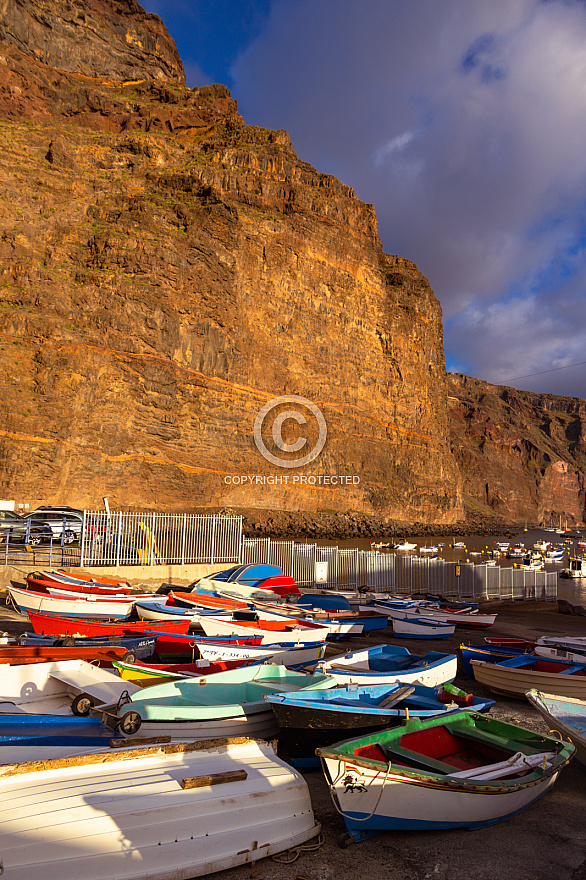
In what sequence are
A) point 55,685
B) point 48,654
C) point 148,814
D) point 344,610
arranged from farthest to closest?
point 344,610
point 48,654
point 55,685
point 148,814

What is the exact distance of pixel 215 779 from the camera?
411 cm

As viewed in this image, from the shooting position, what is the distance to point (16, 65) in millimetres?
56719

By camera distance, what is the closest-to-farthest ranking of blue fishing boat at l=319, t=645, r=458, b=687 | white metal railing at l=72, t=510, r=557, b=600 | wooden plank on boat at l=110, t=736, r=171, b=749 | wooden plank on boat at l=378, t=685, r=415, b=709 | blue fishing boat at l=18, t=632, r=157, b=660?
wooden plank on boat at l=110, t=736, r=171, b=749 < wooden plank on boat at l=378, t=685, r=415, b=709 < blue fishing boat at l=319, t=645, r=458, b=687 < blue fishing boat at l=18, t=632, r=157, b=660 < white metal railing at l=72, t=510, r=557, b=600

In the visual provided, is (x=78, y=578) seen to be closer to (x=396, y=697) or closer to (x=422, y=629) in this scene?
(x=422, y=629)

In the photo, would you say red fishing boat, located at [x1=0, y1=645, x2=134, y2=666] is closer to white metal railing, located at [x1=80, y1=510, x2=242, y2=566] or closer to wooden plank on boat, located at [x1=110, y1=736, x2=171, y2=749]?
wooden plank on boat, located at [x1=110, y1=736, x2=171, y2=749]

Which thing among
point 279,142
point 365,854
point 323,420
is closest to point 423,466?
point 323,420

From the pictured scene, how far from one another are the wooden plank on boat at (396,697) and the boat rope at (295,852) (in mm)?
1802

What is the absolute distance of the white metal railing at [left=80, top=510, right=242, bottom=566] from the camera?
20.2 metres

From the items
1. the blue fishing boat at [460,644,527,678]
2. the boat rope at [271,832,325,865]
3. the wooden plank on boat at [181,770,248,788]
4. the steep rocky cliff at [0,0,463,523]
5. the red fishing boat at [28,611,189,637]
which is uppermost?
the steep rocky cliff at [0,0,463,523]

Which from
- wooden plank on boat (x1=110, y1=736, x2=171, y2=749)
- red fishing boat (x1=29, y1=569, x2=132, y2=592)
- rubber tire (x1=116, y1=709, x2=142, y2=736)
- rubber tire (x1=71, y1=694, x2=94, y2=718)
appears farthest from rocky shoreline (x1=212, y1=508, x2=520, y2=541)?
wooden plank on boat (x1=110, y1=736, x2=171, y2=749)

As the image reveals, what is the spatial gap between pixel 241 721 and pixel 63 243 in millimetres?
48815

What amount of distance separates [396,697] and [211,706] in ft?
7.47

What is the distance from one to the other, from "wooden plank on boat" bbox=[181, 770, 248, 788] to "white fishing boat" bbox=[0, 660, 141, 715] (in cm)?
249

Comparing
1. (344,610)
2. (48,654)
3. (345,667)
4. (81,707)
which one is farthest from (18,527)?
(81,707)
